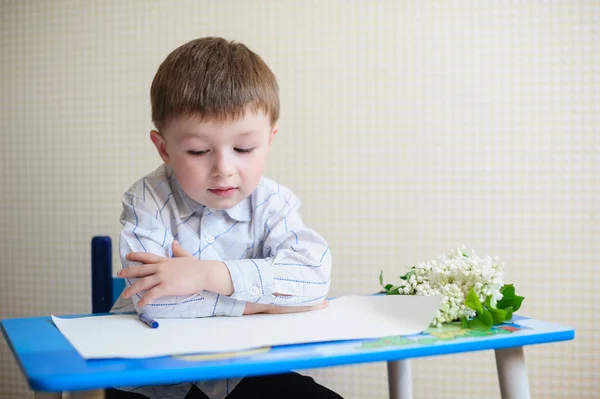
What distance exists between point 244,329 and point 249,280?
11 cm

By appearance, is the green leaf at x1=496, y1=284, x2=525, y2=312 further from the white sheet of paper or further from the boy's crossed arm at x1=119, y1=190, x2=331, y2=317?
the boy's crossed arm at x1=119, y1=190, x2=331, y2=317

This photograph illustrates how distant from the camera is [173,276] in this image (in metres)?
0.82

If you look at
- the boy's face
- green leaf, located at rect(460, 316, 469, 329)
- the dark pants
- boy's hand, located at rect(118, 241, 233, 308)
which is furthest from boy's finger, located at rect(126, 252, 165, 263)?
green leaf, located at rect(460, 316, 469, 329)

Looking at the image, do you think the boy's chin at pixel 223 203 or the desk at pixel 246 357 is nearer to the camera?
the desk at pixel 246 357

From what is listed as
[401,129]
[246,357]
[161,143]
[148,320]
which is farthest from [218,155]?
[401,129]

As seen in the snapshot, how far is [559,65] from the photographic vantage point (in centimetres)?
158

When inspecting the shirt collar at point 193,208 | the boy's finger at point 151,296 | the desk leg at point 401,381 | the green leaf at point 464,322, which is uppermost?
the shirt collar at point 193,208

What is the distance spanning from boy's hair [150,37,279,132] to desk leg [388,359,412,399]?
1.52ft

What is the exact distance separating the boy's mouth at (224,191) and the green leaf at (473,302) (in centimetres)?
36

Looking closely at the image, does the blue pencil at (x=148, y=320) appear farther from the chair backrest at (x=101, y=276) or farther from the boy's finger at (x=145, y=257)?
the chair backrest at (x=101, y=276)

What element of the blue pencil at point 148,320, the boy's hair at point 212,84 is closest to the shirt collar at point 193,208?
the boy's hair at point 212,84

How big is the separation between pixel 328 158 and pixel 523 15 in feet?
1.96

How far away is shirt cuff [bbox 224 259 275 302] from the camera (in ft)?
2.75

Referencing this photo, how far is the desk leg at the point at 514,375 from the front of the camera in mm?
752
